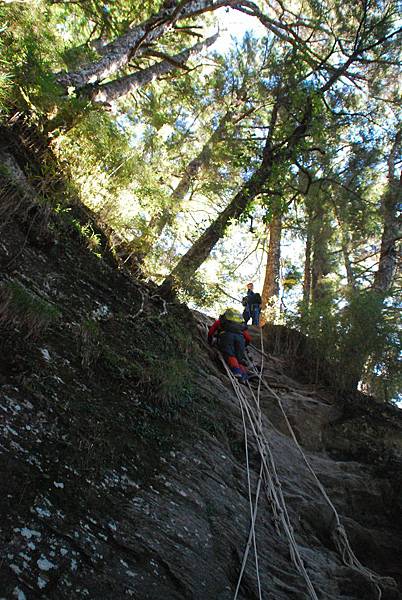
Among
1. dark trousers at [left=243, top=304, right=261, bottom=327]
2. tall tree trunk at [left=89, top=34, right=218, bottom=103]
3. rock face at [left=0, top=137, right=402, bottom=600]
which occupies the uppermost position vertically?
tall tree trunk at [left=89, top=34, right=218, bottom=103]

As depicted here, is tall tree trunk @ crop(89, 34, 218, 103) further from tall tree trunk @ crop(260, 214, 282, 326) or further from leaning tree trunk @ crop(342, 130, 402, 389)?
leaning tree trunk @ crop(342, 130, 402, 389)

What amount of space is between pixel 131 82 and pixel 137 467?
301 inches

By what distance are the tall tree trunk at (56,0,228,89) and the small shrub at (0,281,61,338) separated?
188 inches

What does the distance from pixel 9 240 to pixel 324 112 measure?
691 cm

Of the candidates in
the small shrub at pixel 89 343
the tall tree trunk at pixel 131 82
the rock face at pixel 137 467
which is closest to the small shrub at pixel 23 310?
the rock face at pixel 137 467

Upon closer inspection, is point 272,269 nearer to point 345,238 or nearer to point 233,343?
point 345,238

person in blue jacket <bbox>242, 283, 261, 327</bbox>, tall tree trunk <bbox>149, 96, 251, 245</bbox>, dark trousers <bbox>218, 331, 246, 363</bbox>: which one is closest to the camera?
dark trousers <bbox>218, 331, 246, 363</bbox>

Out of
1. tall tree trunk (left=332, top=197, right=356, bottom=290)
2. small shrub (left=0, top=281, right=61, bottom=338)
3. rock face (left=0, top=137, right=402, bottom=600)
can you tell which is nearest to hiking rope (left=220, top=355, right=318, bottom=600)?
rock face (left=0, top=137, right=402, bottom=600)

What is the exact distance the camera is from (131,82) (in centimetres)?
795

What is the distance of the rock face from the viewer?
179 centimetres

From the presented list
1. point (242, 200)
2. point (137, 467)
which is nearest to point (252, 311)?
point (242, 200)

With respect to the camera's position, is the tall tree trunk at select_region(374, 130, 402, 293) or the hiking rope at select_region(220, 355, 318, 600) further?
the tall tree trunk at select_region(374, 130, 402, 293)

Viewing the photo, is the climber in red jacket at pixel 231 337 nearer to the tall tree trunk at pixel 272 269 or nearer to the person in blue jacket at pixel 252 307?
the person in blue jacket at pixel 252 307

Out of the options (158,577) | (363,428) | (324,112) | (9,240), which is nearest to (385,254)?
(324,112)
